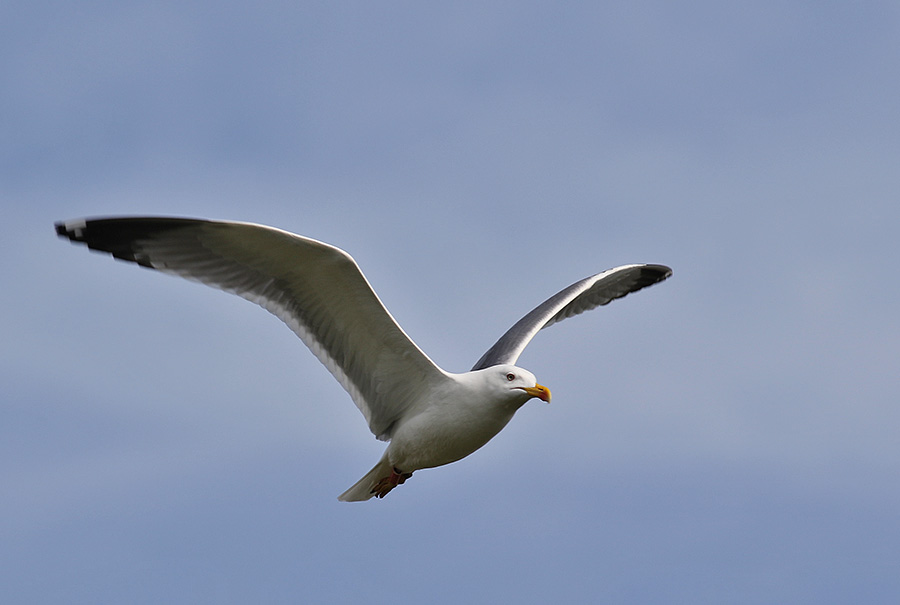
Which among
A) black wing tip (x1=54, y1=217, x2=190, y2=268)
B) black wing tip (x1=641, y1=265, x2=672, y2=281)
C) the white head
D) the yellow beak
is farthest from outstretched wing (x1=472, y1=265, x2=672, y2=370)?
black wing tip (x1=54, y1=217, x2=190, y2=268)

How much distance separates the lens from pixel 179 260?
430 inches

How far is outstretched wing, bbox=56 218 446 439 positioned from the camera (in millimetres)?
10695

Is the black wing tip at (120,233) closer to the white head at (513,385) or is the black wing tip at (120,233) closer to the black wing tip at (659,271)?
the white head at (513,385)

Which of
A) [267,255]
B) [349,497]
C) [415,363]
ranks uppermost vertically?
[267,255]

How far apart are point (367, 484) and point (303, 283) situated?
2172mm

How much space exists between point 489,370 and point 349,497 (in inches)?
80.4

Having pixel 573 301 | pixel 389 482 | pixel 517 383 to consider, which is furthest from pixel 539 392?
pixel 573 301

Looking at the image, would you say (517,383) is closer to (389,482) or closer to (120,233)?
(389,482)

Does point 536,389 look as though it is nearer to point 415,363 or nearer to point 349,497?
point 415,363

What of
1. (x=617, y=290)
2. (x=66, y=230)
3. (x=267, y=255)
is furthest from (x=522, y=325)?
(x=66, y=230)

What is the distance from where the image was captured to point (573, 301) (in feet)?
49.4

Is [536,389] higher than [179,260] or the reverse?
the reverse

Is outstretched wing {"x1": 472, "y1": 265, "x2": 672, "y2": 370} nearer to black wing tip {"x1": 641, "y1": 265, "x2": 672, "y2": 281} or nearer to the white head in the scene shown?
black wing tip {"x1": 641, "y1": 265, "x2": 672, "y2": 281}

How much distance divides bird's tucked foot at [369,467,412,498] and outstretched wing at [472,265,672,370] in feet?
4.88
